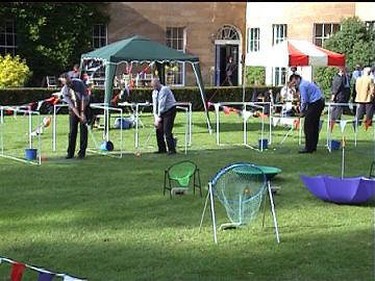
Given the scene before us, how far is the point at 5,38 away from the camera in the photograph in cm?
3406

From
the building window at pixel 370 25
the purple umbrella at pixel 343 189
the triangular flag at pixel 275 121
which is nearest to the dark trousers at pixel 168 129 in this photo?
the purple umbrella at pixel 343 189

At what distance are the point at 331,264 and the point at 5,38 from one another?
28.8m

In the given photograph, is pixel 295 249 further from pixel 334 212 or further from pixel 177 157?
pixel 177 157

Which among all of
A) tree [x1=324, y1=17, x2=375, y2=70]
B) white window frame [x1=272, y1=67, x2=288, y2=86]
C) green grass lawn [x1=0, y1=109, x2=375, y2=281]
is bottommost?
green grass lawn [x1=0, y1=109, x2=375, y2=281]

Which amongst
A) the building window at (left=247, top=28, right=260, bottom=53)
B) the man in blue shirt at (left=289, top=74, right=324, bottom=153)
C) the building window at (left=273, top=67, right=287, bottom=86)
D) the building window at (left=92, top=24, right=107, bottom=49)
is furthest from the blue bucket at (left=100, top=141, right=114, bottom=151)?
the building window at (left=247, top=28, right=260, bottom=53)

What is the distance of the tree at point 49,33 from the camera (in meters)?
33.2

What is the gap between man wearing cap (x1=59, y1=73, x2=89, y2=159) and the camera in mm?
14086

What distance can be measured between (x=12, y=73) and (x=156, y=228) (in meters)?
21.3

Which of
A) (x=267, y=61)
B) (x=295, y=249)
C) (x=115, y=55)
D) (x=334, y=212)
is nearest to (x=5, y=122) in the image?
(x=115, y=55)

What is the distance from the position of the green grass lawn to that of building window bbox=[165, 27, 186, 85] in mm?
21611

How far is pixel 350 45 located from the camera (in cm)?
2966

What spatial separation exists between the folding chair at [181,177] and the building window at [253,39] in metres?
25.7

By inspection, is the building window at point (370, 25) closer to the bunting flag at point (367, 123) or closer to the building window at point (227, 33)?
the building window at point (227, 33)

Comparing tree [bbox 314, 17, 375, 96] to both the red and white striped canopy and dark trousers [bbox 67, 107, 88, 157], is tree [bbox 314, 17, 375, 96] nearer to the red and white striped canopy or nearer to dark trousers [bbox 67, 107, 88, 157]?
the red and white striped canopy
